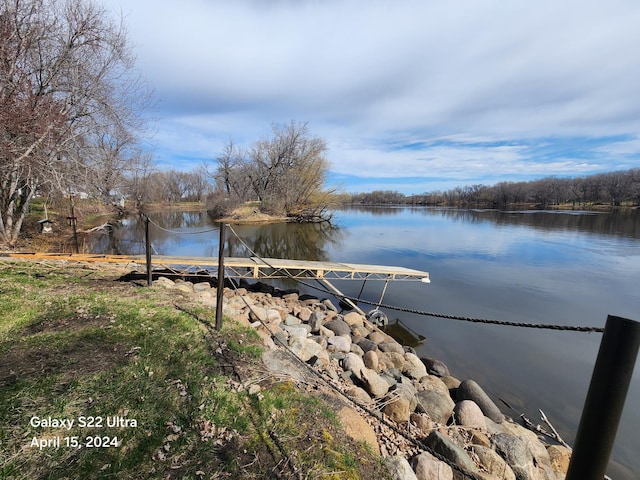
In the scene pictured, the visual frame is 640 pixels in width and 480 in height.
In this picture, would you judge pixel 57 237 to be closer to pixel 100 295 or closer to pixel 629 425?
pixel 100 295

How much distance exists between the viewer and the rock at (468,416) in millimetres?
4410

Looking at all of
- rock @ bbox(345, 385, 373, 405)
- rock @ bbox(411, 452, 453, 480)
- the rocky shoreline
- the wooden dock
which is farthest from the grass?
the wooden dock

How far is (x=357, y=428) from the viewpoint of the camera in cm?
302

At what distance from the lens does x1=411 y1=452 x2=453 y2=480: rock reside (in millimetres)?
2791

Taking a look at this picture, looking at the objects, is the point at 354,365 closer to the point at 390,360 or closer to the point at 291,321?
the point at 390,360

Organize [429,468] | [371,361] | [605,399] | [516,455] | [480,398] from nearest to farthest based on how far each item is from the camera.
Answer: [605,399], [429,468], [516,455], [480,398], [371,361]

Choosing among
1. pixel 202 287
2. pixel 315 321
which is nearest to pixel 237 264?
pixel 202 287

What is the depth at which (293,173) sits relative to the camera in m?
40.8

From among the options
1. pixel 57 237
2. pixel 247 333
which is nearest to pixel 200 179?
pixel 57 237

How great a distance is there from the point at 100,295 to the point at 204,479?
4908 millimetres

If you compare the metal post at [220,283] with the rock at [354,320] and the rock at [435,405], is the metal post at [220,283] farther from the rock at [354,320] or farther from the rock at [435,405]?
the rock at [354,320]

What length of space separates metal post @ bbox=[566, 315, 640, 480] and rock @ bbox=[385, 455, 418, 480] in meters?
1.62

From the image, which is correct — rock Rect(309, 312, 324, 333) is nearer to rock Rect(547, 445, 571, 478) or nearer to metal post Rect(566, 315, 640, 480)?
rock Rect(547, 445, 571, 478)

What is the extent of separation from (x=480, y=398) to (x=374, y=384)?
7.30 ft
